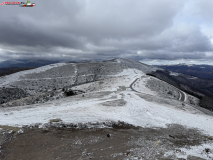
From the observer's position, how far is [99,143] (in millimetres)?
11336

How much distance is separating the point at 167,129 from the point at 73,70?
99239 millimetres

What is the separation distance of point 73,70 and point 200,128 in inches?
3961

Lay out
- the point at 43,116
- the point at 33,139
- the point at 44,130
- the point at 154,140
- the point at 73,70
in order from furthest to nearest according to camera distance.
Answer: the point at 73,70, the point at 43,116, the point at 44,130, the point at 154,140, the point at 33,139

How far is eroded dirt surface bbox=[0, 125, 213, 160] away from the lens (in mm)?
9570

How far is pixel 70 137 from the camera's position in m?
12.2

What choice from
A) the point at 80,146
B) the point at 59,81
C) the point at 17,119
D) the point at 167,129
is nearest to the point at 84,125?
the point at 80,146

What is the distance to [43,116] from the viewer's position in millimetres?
16969

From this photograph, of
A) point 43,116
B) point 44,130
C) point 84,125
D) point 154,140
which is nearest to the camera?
point 154,140

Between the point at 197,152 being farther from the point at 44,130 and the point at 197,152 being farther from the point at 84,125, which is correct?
the point at 44,130

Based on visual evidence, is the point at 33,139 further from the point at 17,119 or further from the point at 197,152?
the point at 197,152

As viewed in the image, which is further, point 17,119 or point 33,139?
point 17,119

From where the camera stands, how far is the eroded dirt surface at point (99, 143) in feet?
31.4

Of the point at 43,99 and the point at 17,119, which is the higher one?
the point at 17,119

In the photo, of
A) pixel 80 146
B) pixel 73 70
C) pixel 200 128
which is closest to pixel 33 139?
pixel 80 146
